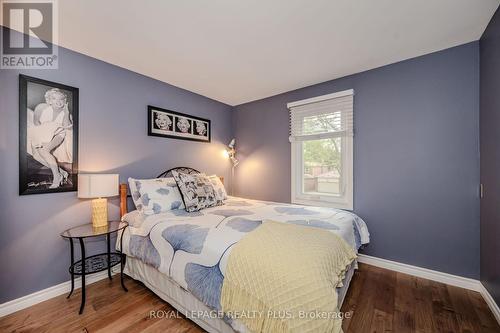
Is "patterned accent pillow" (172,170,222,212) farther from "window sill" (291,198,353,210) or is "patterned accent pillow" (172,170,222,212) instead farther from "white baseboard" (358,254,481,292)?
"white baseboard" (358,254,481,292)

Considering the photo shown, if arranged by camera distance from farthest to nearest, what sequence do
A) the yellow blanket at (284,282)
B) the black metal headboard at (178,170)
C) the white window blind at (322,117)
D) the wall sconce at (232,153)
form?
the wall sconce at (232,153) < the black metal headboard at (178,170) < the white window blind at (322,117) < the yellow blanket at (284,282)

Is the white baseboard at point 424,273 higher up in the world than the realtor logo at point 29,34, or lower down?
lower down

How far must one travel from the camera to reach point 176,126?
303 centimetres

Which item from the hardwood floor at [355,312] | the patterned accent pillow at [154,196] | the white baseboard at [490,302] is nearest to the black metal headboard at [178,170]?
the patterned accent pillow at [154,196]

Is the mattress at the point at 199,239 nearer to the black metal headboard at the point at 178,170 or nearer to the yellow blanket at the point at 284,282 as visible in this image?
the yellow blanket at the point at 284,282

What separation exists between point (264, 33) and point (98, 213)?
2.36 metres

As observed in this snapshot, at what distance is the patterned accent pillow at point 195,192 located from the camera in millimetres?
2343

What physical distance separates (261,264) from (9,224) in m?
2.22

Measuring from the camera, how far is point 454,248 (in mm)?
2090

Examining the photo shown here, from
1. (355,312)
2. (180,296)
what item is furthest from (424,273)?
(180,296)

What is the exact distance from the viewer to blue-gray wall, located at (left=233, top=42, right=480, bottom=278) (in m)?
2.03

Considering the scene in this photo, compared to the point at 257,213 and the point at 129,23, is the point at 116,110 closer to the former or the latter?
the point at 129,23

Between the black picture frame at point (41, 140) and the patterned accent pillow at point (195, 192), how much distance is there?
1.01 m

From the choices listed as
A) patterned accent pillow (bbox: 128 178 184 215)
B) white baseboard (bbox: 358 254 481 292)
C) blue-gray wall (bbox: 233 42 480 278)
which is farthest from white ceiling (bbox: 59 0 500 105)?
white baseboard (bbox: 358 254 481 292)
